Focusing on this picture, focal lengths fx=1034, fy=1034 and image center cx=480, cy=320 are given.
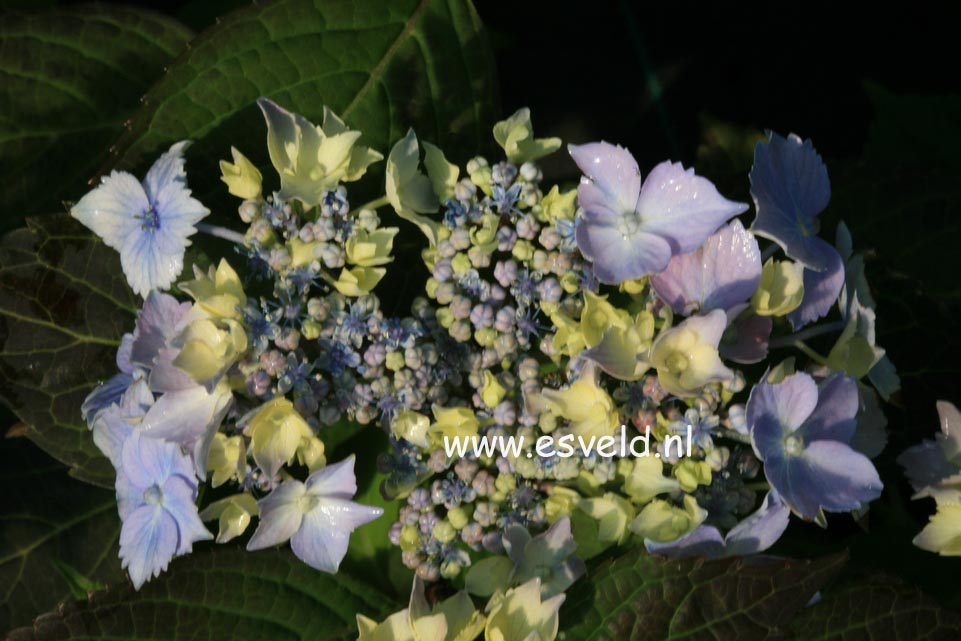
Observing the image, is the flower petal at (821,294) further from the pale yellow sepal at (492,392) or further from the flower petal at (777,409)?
the pale yellow sepal at (492,392)

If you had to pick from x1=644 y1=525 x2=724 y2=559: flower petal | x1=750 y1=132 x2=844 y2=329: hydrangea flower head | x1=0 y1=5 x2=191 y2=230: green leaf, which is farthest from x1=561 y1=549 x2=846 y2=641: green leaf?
x1=0 y1=5 x2=191 y2=230: green leaf

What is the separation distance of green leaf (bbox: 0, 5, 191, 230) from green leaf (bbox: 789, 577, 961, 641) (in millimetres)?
1009

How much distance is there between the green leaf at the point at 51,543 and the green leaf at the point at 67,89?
369 mm

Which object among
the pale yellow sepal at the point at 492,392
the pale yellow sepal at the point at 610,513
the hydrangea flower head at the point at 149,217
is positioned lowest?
the pale yellow sepal at the point at 610,513

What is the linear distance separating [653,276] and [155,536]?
50cm

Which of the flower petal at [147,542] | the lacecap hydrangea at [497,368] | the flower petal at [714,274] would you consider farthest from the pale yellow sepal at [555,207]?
the flower petal at [147,542]

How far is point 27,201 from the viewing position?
4.45ft

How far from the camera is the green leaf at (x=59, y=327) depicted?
103 centimetres

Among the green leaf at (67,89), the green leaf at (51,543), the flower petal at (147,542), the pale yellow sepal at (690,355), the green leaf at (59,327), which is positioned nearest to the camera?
the pale yellow sepal at (690,355)

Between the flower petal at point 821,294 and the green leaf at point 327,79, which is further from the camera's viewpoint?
the green leaf at point 327,79

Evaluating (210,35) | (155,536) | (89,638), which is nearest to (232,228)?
(210,35)

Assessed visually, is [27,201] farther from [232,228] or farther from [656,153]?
[656,153]

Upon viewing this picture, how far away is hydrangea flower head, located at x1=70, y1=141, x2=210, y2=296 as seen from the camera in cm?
91

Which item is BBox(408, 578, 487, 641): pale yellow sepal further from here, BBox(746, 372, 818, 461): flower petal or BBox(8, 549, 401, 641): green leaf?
BBox(746, 372, 818, 461): flower petal
